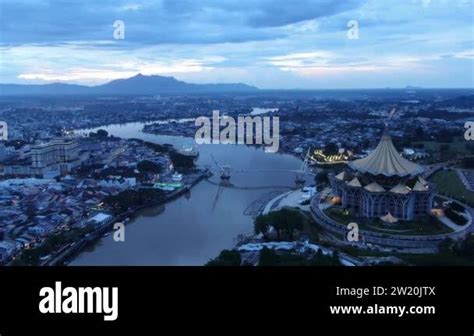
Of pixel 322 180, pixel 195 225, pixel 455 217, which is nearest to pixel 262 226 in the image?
pixel 195 225

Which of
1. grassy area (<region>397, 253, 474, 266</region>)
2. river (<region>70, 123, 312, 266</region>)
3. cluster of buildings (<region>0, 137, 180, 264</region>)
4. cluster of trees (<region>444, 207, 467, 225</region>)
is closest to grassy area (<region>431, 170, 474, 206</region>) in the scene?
cluster of trees (<region>444, 207, 467, 225</region>)

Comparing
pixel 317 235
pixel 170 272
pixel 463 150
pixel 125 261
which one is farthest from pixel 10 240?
pixel 463 150

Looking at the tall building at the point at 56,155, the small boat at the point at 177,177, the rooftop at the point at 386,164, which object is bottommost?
the small boat at the point at 177,177

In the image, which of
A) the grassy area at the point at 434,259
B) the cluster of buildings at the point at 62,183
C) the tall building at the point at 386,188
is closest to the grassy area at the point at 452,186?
the tall building at the point at 386,188

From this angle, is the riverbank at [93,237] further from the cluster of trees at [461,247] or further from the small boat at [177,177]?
the cluster of trees at [461,247]

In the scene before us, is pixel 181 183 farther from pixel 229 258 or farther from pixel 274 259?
pixel 274 259

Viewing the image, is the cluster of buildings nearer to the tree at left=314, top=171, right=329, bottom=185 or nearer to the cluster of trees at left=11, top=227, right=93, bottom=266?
the cluster of trees at left=11, top=227, right=93, bottom=266

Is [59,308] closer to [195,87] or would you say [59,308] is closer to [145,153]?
[145,153]
